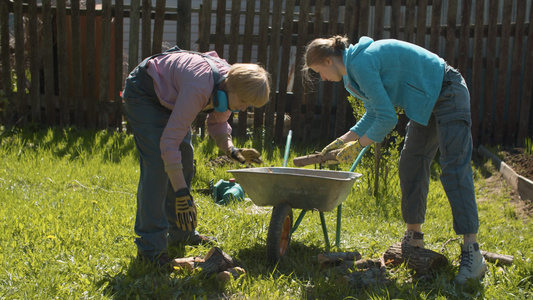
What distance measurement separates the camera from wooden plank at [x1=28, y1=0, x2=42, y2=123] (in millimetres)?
6660

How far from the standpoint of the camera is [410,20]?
6.33 metres

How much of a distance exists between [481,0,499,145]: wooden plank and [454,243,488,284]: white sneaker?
3.92 m

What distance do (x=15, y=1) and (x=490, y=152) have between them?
19.9 feet

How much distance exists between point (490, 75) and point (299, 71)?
92.4 inches

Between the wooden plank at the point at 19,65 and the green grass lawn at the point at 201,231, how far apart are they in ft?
3.68

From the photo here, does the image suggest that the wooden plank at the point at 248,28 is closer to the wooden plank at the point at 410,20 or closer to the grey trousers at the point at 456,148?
the wooden plank at the point at 410,20

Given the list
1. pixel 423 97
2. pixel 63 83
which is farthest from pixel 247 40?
pixel 423 97

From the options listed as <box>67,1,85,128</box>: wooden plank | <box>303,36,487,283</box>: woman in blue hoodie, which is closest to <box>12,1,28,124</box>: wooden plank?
<box>67,1,85,128</box>: wooden plank

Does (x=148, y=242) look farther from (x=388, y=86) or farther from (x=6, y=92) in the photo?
(x=6, y=92)

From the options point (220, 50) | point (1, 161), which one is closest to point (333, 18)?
point (220, 50)

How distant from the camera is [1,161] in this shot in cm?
513

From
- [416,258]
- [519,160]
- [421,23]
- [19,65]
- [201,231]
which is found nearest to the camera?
[416,258]

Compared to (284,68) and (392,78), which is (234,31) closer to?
(284,68)

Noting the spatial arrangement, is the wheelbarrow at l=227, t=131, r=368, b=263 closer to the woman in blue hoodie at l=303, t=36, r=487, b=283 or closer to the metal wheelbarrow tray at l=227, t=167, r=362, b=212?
the metal wheelbarrow tray at l=227, t=167, r=362, b=212
